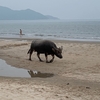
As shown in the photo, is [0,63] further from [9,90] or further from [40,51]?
[9,90]

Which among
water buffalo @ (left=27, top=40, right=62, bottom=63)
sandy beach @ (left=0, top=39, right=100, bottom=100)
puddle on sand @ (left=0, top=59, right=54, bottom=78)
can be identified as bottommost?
puddle on sand @ (left=0, top=59, right=54, bottom=78)

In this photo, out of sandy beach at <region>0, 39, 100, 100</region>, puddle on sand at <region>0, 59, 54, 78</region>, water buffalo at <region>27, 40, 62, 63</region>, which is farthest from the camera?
water buffalo at <region>27, 40, 62, 63</region>

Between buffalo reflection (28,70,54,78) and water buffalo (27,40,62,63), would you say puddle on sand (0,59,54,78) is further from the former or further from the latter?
water buffalo (27,40,62,63)

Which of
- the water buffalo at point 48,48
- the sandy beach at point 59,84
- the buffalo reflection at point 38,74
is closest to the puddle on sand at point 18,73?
the buffalo reflection at point 38,74

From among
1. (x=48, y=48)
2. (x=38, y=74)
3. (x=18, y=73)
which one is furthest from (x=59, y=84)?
(x=48, y=48)

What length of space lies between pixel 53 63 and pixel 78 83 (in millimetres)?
5318

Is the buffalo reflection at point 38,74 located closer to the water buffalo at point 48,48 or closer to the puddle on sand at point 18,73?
the puddle on sand at point 18,73

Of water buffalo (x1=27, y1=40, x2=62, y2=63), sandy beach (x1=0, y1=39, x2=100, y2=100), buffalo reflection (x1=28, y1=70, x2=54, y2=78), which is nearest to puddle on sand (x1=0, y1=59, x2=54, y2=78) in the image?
buffalo reflection (x1=28, y1=70, x2=54, y2=78)

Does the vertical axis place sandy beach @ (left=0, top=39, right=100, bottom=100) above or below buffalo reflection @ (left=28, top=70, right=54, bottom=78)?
above

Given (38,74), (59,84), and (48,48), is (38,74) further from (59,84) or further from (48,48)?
(48,48)

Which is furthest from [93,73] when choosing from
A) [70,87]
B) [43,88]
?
[43,88]

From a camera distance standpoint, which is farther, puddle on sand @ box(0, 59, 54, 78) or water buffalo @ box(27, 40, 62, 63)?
water buffalo @ box(27, 40, 62, 63)

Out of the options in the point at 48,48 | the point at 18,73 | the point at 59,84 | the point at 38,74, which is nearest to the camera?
the point at 59,84

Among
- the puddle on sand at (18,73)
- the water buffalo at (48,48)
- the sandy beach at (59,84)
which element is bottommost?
the puddle on sand at (18,73)
